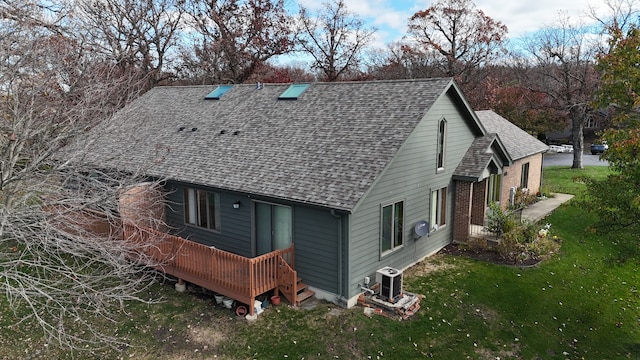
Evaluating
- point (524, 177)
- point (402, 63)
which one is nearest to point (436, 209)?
point (524, 177)

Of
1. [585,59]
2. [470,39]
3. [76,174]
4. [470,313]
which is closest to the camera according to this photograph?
[76,174]

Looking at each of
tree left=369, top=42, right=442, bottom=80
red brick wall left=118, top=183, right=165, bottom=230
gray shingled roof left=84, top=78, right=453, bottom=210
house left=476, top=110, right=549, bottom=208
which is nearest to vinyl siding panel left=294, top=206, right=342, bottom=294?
gray shingled roof left=84, top=78, right=453, bottom=210

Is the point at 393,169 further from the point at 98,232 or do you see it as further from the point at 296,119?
the point at 98,232

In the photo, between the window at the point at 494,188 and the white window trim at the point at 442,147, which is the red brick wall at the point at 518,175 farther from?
the white window trim at the point at 442,147

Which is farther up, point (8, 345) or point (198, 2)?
point (198, 2)

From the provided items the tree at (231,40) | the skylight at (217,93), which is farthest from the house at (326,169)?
the tree at (231,40)

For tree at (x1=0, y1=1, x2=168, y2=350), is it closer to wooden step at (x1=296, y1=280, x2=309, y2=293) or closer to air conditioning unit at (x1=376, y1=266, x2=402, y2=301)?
wooden step at (x1=296, y1=280, x2=309, y2=293)

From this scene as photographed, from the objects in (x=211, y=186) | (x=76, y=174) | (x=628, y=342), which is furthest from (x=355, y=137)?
(x=628, y=342)
